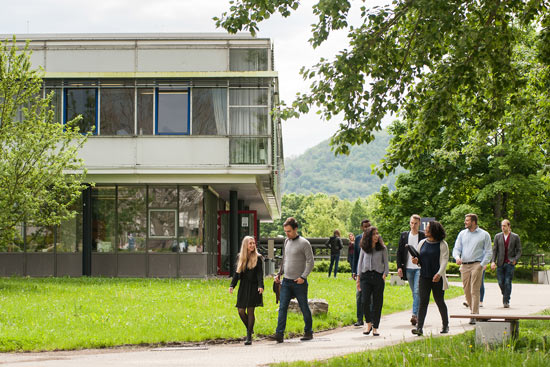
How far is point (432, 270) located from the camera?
504 inches

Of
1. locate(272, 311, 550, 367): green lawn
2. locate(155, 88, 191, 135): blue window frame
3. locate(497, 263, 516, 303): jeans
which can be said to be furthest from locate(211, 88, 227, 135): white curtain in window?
locate(272, 311, 550, 367): green lawn

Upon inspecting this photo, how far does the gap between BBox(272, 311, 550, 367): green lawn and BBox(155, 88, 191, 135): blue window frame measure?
18.4 meters

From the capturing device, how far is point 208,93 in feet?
92.8

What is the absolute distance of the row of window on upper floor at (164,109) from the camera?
1109 inches

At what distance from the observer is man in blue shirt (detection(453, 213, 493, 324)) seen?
14.0 metres

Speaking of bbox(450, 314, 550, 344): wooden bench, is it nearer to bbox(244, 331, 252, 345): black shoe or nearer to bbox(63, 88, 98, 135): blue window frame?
bbox(244, 331, 252, 345): black shoe

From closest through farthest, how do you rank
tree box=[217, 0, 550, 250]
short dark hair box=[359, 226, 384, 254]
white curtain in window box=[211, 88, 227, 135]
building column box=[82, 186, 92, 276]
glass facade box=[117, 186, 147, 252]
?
tree box=[217, 0, 550, 250], short dark hair box=[359, 226, 384, 254], white curtain in window box=[211, 88, 227, 135], building column box=[82, 186, 92, 276], glass facade box=[117, 186, 147, 252]

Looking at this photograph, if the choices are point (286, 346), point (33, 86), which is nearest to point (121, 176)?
point (33, 86)

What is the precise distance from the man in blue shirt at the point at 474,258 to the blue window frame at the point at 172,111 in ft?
51.6

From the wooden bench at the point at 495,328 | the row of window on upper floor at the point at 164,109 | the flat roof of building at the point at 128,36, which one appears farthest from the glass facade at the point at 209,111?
the wooden bench at the point at 495,328

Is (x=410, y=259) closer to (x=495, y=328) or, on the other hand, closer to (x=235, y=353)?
(x=495, y=328)

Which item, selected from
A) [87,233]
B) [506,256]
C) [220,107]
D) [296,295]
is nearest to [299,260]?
[296,295]

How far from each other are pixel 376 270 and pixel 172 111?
16.4m

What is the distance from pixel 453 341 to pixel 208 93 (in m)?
18.8
